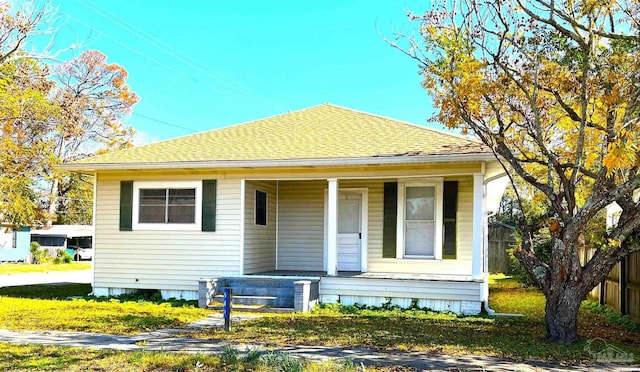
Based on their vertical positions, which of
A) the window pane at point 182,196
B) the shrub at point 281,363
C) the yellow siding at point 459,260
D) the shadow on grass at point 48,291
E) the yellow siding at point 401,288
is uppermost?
the window pane at point 182,196

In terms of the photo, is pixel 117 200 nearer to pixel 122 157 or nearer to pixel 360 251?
pixel 122 157

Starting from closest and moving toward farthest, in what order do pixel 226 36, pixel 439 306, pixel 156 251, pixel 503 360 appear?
pixel 503 360 → pixel 439 306 → pixel 156 251 → pixel 226 36

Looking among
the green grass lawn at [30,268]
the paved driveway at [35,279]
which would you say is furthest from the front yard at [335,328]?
the green grass lawn at [30,268]

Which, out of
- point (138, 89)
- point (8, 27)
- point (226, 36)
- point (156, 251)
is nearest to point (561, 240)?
point (156, 251)

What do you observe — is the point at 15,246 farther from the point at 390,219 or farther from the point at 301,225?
the point at 390,219

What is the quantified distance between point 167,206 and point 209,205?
1.08 m

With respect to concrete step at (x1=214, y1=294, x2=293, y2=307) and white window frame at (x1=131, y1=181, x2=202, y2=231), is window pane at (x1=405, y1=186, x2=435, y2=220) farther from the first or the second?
white window frame at (x1=131, y1=181, x2=202, y2=231)

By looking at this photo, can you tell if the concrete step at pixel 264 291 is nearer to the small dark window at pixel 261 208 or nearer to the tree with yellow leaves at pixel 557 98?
the small dark window at pixel 261 208

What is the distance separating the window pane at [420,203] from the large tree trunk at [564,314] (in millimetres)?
5072

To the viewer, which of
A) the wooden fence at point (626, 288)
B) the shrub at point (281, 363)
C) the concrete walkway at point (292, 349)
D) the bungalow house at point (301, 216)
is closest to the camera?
the shrub at point (281, 363)

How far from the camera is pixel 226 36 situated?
38.6 m

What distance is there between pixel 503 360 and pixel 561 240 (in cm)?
196

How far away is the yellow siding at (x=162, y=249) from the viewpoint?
Result: 1277 cm

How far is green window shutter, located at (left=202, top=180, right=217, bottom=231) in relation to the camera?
12.8 m
